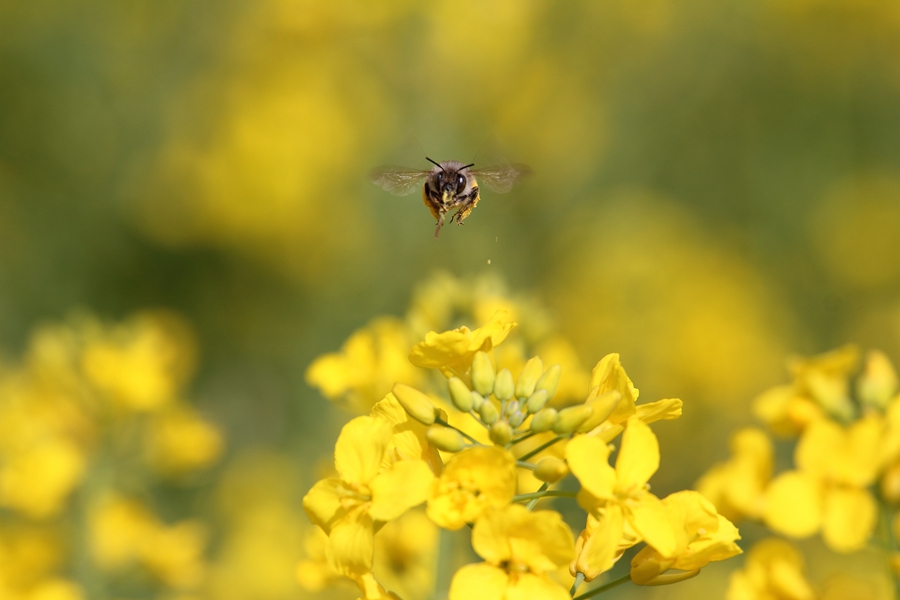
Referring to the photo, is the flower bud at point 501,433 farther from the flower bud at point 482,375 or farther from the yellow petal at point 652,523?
the yellow petal at point 652,523

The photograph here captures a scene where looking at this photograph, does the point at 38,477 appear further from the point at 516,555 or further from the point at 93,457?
the point at 516,555

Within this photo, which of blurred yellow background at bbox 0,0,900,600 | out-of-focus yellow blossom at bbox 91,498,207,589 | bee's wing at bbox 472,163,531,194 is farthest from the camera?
blurred yellow background at bbox 0,0,900,600

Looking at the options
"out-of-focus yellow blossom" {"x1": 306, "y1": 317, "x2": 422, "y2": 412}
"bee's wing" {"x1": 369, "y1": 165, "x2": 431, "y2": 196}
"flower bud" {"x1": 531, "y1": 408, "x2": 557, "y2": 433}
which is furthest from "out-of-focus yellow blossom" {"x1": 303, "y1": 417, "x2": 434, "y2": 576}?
"bee's wing" {"x1": 369, "y1": 165, "x2": 431, "y2": 196}

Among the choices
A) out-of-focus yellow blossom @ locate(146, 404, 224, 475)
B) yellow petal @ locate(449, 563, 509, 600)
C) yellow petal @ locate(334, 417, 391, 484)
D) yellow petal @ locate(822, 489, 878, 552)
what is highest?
out-of-focus yellow blossom @ locate(146, 404, 224, 475)

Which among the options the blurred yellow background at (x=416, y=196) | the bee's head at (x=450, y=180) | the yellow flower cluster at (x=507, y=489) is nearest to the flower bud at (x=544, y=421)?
the yellow flower cluster at (x=507, y=489)

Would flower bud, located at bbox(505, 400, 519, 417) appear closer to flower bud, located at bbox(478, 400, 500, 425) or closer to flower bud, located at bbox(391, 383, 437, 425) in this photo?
flower bud, located at bbox(478, 400, 500, 425)
